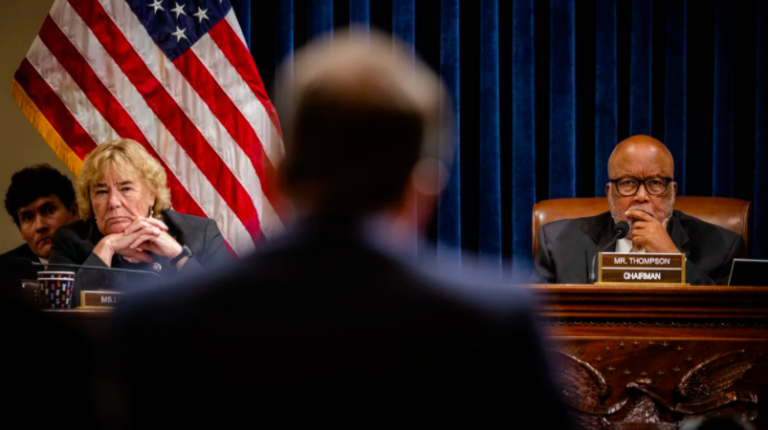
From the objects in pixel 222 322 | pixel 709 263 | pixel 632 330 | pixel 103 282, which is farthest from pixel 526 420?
pixel 709 263

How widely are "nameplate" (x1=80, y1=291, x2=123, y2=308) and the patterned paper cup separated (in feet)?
0.13

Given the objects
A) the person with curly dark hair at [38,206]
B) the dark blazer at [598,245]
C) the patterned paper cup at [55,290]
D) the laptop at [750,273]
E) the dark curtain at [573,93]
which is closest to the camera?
the patterned paper cup at [55,290]

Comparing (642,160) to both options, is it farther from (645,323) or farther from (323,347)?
(323,347)

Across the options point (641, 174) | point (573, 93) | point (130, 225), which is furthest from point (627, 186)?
point (130, 225)

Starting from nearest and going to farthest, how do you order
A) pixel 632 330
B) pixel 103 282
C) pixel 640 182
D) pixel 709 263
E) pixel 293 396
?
pixel 293 396 < pixel 632 330 < pixel 103 282 < pixel 709 263 < pixel 640 182

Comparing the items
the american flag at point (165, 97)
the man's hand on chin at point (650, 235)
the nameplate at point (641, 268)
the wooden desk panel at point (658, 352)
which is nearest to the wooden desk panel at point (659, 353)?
the wooden desk panel at point (658, 352)

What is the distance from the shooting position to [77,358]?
80cm

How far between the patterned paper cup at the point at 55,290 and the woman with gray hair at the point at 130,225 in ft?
2.54

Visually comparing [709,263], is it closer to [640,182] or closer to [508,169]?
[640,182]

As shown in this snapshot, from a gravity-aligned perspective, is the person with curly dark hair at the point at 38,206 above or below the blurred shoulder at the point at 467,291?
above

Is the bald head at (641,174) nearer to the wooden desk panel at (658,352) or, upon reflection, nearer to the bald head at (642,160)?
the bald head at (642,160)

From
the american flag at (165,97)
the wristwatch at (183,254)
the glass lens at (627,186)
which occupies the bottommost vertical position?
the wristwatch at (183,254)

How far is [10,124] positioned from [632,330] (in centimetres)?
346

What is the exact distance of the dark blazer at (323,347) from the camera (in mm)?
712
